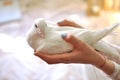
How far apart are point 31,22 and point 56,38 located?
159cm

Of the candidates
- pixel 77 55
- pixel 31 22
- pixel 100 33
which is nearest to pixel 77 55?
pixel 77 55

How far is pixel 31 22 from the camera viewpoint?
228 centimetres

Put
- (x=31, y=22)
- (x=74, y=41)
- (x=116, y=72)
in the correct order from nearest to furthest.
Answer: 1. (x=74, y=41)
2. (x=116, y=72)
3. (x=31, y=22)

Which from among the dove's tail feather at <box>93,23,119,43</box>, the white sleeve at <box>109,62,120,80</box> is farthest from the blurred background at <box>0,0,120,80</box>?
the dove's tail feather at <box>93,23,119,43</box>

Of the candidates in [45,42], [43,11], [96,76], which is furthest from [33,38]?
[43,11]

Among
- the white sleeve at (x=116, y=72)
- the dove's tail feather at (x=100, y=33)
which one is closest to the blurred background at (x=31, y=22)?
the white sleeve at (x=116, y=72)

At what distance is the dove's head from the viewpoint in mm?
741

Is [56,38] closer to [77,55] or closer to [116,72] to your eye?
[77,55]

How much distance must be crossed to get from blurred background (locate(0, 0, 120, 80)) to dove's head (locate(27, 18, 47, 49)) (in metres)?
0.31

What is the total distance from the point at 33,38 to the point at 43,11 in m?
1.85

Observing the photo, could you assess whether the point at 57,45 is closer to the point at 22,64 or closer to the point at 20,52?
the point at 22,64

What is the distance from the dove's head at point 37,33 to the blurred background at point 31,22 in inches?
12.2

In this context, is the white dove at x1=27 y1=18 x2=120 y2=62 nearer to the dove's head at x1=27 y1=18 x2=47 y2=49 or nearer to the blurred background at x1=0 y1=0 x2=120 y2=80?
the dove's head at x1=27 y1=18 x2=47 y2=49

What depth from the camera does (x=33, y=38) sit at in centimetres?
75
